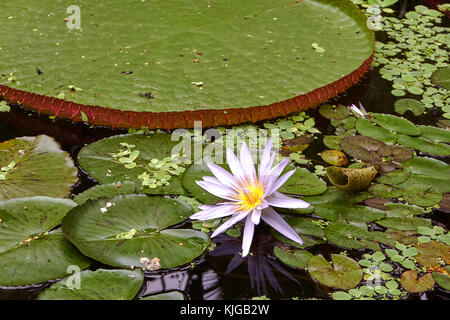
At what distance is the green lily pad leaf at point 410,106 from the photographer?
2561mm

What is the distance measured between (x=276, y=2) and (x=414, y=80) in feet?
3.03

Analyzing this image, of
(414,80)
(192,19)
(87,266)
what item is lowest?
(87,266)

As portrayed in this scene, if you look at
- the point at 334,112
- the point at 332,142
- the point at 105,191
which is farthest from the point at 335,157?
the point at 105,191

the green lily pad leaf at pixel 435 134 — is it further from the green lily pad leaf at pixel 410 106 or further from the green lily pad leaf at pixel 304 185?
the green lily pad leaf at pixel 304 185

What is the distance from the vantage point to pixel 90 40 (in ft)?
8.63

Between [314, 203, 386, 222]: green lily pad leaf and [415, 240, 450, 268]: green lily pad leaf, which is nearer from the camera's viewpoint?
[415, 240, 450, 268]: green lily pad leaf

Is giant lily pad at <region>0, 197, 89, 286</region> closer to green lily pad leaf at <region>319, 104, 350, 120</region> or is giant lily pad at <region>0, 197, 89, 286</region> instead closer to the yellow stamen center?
the yellow stamen center

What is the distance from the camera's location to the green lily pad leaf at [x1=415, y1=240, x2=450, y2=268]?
1778mm

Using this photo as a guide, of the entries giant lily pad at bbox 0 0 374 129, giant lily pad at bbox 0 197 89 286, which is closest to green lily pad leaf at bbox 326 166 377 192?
giant lily pad at bbox 0 0 374 129

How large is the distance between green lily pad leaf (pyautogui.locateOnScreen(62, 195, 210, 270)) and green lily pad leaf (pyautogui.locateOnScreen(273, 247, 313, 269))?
25cm

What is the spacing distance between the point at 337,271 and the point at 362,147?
0.76 metres

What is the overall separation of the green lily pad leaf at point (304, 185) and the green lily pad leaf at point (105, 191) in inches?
23.0
